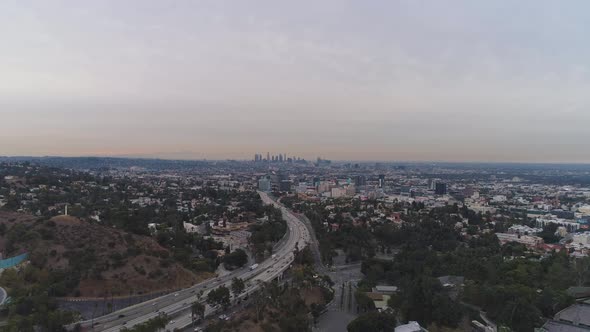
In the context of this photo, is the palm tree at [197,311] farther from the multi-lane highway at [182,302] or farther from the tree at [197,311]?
the multi-lane highway at [182,302]

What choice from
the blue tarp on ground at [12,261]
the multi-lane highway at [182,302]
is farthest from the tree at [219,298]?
the blue tarp on ground at [12,261]

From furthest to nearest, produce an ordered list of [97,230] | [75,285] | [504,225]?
1. [504,225]
2. [97,230]
3. [75,285]

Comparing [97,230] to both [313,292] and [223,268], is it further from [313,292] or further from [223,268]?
[313,292]

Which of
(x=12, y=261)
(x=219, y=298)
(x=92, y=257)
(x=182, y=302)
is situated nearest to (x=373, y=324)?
(x=219, y=298)

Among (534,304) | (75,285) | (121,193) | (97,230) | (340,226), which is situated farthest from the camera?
(121,193)

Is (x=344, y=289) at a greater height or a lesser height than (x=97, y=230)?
lesser

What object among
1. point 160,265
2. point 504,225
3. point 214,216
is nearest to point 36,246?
point 160,265

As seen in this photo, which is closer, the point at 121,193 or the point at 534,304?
the point at 534,304
